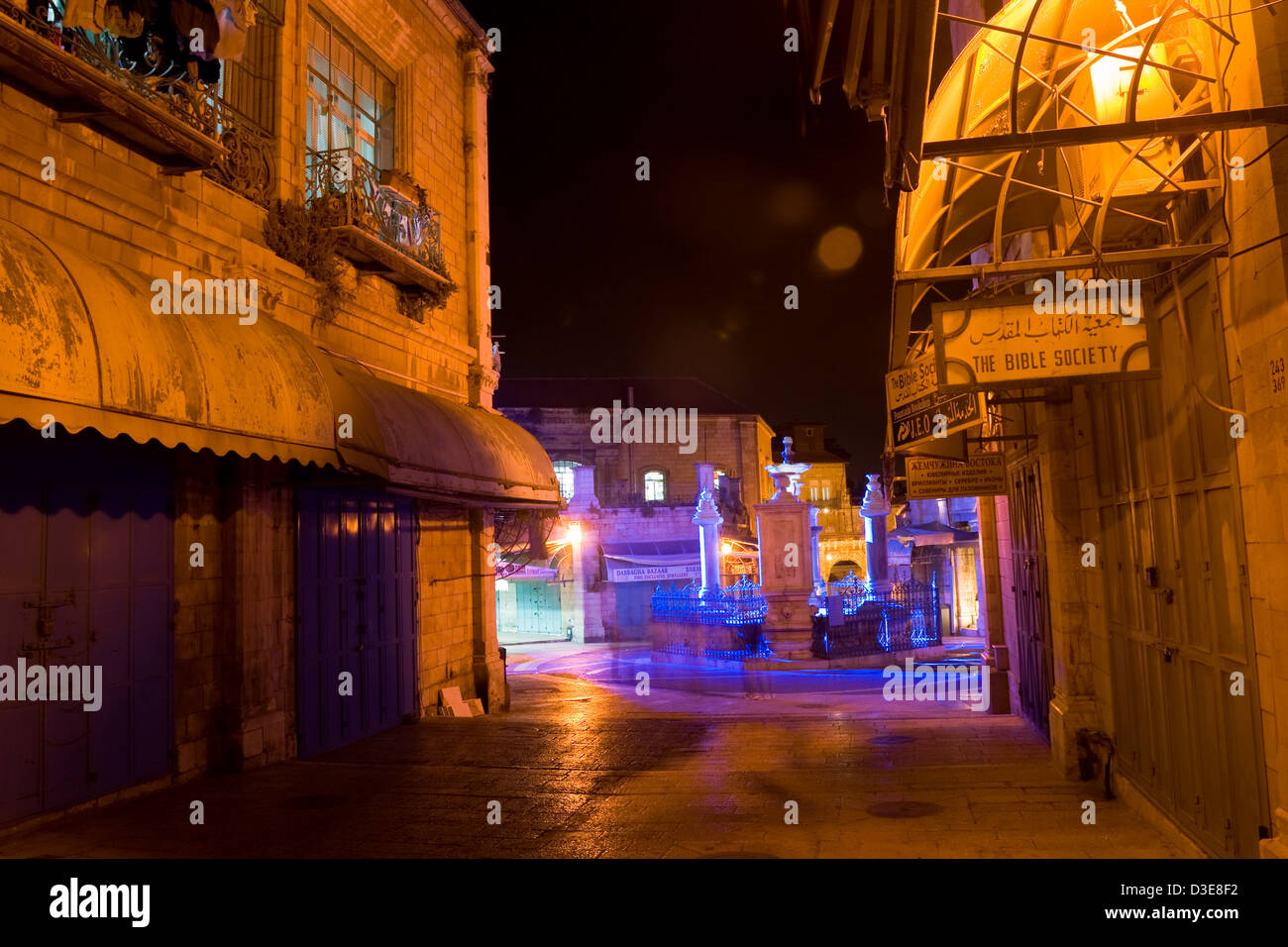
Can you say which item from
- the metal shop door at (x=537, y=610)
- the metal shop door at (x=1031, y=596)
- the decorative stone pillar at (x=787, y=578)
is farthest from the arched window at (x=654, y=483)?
the metal shop door at (x=1031, y=596)

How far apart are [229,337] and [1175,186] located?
6864 millimetres

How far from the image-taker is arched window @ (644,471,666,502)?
51906mm

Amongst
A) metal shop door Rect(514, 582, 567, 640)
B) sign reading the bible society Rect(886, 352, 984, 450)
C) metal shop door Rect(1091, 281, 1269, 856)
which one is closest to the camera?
metal shop door Rect(1091, 281, 1269, 856)

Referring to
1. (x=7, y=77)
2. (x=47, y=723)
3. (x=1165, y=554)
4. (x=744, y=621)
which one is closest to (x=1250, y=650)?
(x=1165, y=554)

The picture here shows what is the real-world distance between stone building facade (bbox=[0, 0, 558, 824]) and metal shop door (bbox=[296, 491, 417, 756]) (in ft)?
0.13

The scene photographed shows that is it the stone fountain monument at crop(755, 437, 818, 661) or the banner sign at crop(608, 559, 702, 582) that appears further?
the banner sign at crop(608, 559, 702, 582)

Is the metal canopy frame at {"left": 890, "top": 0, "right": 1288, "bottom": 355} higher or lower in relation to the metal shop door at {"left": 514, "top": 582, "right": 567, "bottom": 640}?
higher

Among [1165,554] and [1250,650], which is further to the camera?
[1165,554]

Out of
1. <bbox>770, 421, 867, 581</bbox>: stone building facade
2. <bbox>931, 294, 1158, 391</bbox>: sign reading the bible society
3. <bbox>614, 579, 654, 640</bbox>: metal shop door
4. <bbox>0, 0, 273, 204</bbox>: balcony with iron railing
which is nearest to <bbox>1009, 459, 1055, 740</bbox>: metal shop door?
<bbox>931, 294, 1158, 391</bbox>: sign reading the bible society

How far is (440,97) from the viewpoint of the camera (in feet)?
45.9

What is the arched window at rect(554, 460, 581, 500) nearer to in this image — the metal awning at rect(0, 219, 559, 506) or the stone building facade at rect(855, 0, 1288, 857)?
the metal awning at rect(0, 219, 559, 506)

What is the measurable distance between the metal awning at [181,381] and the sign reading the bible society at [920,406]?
515cm

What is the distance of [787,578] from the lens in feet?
67.6

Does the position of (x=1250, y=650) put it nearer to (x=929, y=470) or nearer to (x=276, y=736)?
(x=929, y=470)
